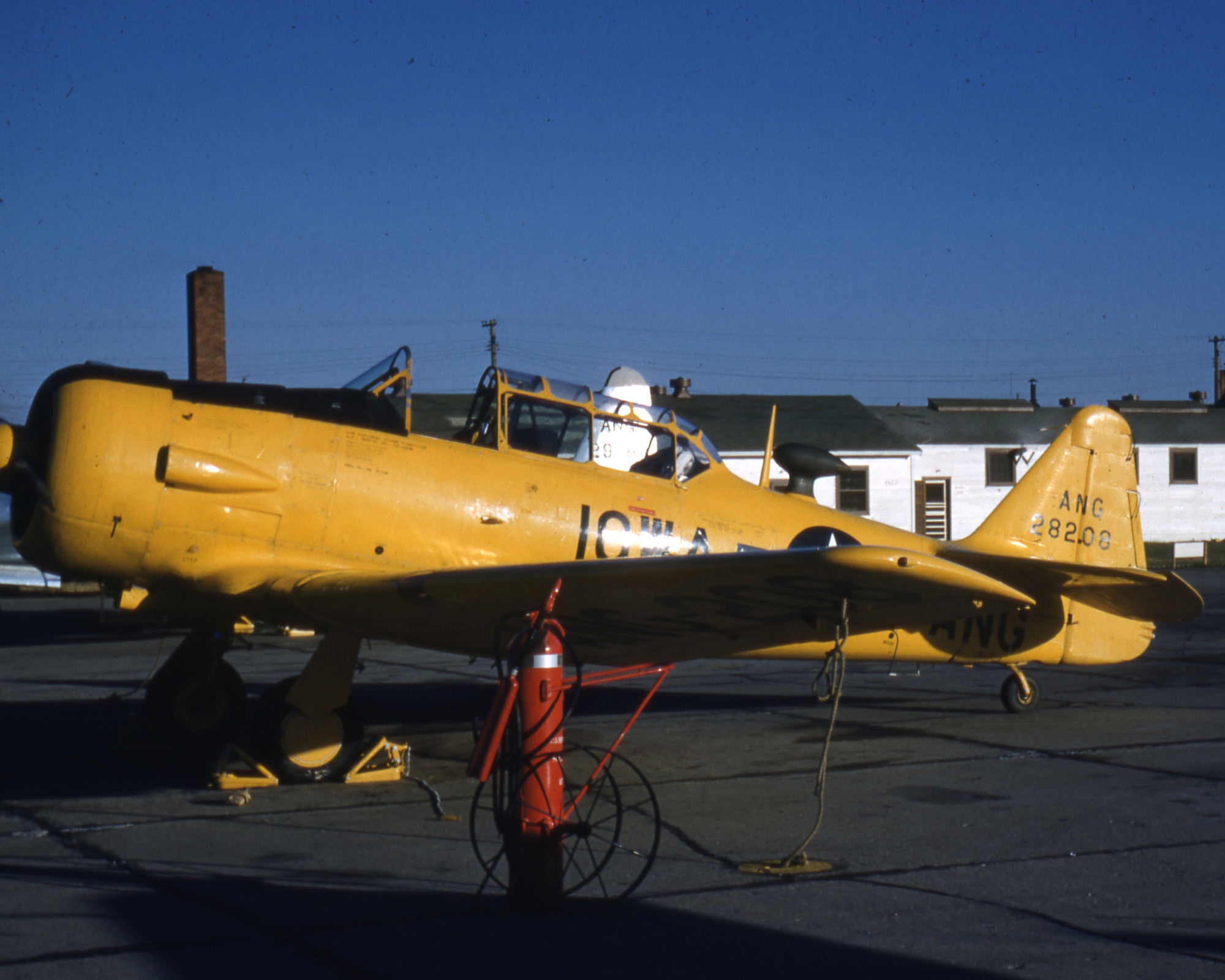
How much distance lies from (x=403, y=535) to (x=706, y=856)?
2845 millimetres

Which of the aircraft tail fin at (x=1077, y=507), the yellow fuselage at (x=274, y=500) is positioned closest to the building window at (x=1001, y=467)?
the aircraft tail fin at (x=1077, y=507)

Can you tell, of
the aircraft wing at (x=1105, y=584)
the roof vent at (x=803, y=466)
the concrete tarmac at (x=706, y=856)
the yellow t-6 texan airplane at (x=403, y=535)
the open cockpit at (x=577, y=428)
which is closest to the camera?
the concrete tarmac at (x=706, y=856)

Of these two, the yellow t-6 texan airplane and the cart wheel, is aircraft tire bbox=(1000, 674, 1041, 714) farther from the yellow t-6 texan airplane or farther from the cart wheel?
the cart wheel

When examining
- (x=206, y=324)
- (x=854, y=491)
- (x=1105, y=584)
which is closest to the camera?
(x=1105, y=584)

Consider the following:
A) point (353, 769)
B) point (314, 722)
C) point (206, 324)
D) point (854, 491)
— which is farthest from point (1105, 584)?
point (854, 491)

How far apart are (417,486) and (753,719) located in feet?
11.8

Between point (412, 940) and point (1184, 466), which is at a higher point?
point (1184, 466)

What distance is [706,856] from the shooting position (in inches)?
196

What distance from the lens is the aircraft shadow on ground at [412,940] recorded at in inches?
140

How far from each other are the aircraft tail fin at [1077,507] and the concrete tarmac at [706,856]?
1.31m

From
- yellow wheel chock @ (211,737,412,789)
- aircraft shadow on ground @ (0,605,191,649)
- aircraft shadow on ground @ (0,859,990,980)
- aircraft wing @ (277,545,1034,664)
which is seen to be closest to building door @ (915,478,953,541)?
aircraft shadow on ground @ (0,605,191,649)

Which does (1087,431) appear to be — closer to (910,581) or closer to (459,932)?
(910,581)

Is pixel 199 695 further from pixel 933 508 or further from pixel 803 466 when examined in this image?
pixel 933 508

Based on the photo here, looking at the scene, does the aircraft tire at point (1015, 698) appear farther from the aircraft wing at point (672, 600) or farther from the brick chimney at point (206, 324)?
the brick chimney at point (206, 324)
